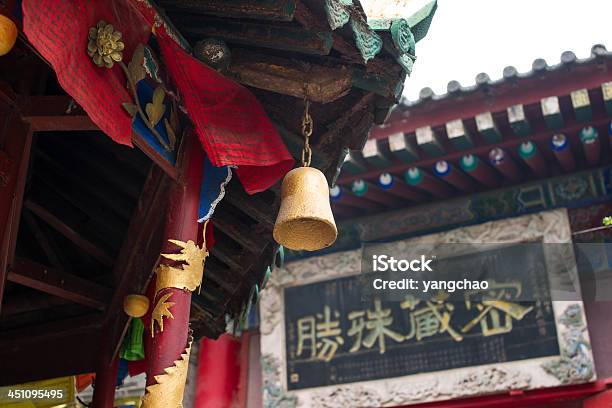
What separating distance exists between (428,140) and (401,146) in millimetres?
260

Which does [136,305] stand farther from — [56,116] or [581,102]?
[581,102]

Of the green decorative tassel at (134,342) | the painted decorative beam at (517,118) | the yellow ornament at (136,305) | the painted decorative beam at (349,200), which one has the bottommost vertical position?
the green decorative tassel at (134,342)

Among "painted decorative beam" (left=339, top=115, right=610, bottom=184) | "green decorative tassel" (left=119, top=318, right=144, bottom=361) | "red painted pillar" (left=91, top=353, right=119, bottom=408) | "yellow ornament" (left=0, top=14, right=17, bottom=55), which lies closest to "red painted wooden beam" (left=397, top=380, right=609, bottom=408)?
"painted decorative beam" (left=339, top=115, right=610, bottom=184)

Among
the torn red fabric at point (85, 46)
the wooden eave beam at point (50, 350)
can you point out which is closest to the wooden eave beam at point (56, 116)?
the torn red fabric at point (85, 46)

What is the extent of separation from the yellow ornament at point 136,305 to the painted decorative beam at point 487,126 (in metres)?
4.00

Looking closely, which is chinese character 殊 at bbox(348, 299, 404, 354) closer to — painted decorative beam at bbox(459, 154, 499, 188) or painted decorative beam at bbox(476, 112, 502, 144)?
painted decorative beam at bbox(459, 154, 499, 188)

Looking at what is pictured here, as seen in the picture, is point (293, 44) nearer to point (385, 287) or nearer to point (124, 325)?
point (124, 325)

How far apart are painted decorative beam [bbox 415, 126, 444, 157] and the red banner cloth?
3.90m

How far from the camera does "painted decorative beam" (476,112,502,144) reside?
23.9 ft

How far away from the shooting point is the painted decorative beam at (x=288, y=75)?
3.54 m

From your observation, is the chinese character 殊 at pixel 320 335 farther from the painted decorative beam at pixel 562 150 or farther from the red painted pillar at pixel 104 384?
the red painted pillar at pixel 104 384

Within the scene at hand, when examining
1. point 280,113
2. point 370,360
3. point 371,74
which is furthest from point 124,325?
point 370,360

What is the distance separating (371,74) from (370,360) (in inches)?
193

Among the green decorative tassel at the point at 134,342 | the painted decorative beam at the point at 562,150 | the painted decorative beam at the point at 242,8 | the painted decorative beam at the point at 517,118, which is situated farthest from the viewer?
the painted decorative beam at the point at 562,150
